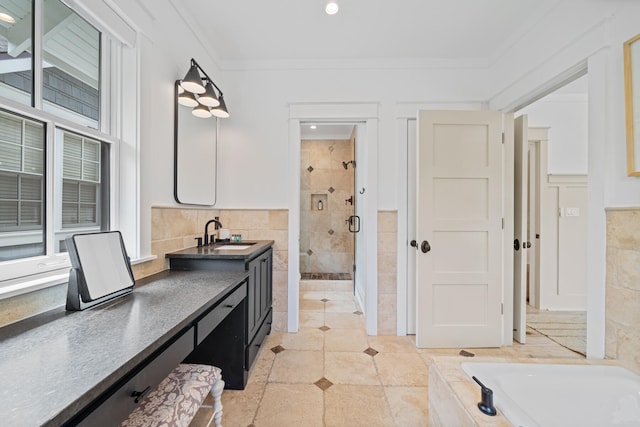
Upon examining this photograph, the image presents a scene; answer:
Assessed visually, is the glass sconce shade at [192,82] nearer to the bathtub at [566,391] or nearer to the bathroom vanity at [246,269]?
the bathroom vanity at [246,269]

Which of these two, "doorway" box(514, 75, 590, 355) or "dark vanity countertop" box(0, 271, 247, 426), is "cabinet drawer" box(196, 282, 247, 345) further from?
"doorway" box(514, 75, 590, 355)

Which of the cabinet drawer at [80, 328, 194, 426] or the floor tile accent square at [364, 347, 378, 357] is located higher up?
the cabinet drawer at [80, 328, 194, 426]

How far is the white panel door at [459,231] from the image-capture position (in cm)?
235

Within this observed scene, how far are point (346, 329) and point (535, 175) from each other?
2.88 m

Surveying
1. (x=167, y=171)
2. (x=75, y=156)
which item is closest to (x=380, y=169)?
(x=167, y=171)

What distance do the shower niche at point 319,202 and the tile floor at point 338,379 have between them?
251cm

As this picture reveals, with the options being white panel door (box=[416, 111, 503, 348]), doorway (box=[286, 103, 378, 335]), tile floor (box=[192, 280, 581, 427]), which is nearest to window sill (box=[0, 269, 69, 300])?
tile floor (box=[192, 280, 581, 427])

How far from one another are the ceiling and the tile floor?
8.89 feet

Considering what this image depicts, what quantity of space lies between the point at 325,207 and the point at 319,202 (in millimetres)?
150

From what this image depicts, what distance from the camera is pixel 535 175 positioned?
3.18 metres

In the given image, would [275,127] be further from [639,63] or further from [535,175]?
[535,175]

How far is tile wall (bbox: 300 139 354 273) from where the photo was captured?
500cm

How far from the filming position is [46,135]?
1.13 meters

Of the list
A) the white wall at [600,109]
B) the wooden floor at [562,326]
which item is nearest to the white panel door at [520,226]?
the wooden floor at [562,326]
